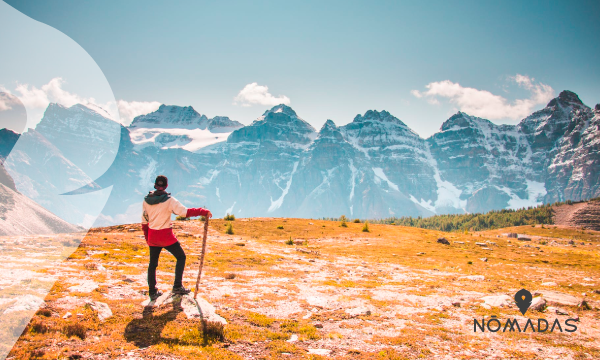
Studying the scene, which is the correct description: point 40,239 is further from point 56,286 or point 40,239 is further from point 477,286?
point 477,286

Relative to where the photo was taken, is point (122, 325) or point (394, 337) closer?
point (122, 325)

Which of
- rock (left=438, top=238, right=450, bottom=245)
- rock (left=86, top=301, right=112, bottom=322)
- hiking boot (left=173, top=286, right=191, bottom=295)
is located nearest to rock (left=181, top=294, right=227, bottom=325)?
hiking boot (left=173, top=286, right=191, bottom=295)

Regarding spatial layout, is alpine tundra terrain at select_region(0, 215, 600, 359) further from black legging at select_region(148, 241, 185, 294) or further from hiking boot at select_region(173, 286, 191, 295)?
black legging at select_region(148, 241, 185, 294)

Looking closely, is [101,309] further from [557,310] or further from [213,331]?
[557,310]

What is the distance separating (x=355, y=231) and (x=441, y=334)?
33.2 metres

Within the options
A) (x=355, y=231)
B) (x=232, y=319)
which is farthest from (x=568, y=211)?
(x=232, y=319)

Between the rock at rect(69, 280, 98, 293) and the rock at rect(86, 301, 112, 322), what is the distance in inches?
63.0

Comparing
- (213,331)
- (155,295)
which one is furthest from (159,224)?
(213,331)

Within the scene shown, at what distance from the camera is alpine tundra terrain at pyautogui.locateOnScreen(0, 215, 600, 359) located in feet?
24.3

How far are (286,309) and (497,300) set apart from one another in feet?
29.8

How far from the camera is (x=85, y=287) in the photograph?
10352 mm

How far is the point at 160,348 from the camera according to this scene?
6992mm

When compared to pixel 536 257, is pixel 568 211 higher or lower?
higher

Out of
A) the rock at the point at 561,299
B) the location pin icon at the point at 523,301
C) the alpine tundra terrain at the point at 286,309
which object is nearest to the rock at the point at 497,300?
the alpine tundra terrain at the point at 286,309
